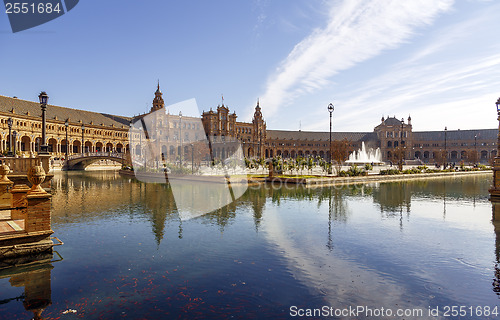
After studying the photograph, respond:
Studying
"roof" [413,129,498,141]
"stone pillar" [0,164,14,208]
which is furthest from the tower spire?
"roof" [413,129,498,141]

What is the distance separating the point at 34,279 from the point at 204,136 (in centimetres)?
12176

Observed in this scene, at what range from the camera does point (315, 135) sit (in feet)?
528

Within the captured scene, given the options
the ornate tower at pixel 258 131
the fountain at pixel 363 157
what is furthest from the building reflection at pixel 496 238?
the ornate tower at pixel 258 131

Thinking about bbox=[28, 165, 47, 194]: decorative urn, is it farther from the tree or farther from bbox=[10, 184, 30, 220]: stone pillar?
the tree

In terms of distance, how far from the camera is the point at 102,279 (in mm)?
9539

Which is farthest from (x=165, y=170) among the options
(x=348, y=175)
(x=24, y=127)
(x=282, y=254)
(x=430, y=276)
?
(x=24, y=127)

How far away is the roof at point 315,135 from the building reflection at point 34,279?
143355 millimetres

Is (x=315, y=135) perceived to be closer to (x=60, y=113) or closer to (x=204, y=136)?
(x=204, y=136)

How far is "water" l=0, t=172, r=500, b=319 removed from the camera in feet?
26.6

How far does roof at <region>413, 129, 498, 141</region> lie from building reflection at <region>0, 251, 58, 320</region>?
6752 inches

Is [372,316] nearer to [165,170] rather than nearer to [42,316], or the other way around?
[42,316]

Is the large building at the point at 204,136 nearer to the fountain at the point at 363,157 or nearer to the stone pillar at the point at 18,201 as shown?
the fountain at the point at 363,157

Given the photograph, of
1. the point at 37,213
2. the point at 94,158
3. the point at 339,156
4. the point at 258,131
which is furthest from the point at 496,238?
the point at 258,131

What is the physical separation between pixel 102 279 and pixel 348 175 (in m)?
41.0
